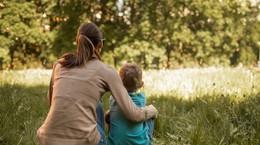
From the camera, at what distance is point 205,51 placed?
16.9 m

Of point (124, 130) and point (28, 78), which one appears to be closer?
point (124, 130)

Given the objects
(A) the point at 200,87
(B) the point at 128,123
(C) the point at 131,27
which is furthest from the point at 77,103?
(C) the point at 131,27

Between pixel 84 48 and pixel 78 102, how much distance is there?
0.39 metres

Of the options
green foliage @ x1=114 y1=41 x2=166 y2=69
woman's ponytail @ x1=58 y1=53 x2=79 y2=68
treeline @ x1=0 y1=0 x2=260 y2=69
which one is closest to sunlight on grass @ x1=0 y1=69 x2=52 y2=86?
green foliage @ x1=114 y1=41 x2=166 y2=69

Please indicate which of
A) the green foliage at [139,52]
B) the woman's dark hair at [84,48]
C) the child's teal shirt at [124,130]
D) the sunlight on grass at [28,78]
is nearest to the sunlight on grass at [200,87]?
the sunlight on grass at [28,78]

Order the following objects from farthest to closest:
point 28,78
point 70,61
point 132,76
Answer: point 28,78, point 132,76, point 70,61

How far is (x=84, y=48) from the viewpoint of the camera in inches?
111

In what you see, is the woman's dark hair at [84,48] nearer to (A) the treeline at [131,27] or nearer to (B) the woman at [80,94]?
(B) the woman at [80,94]

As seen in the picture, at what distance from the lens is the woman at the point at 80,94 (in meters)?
2.71

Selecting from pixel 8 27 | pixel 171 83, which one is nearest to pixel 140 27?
pixel 8 27

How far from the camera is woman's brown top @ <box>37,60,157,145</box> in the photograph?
107 inches

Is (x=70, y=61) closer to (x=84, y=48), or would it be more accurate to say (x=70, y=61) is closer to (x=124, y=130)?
(x=84, y=48)

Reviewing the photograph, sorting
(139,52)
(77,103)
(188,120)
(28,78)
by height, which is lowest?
(28,78)

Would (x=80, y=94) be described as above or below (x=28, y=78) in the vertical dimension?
above
